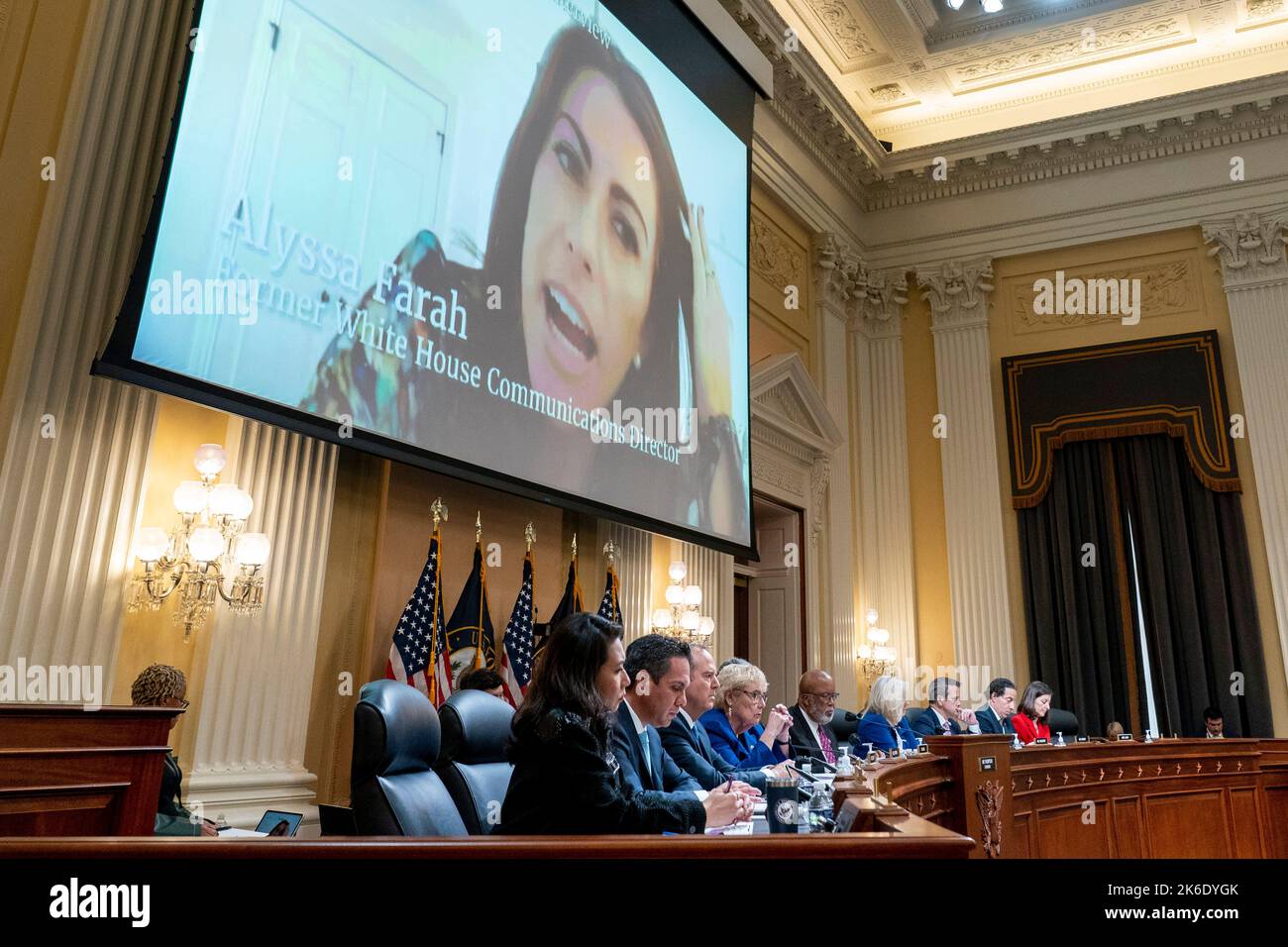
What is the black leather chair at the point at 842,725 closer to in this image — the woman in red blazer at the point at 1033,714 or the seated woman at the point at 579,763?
the woman in red blazer at the point at 1033,714

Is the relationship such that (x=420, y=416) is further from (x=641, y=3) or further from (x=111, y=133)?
(x=641, y=3)

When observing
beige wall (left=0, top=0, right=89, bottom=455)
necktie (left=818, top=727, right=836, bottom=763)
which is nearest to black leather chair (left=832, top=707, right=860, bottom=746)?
necktie (left=818, top=727, right=836, bottom=763)

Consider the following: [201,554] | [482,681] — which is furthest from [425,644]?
[201,554]

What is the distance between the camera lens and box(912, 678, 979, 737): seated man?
558 cm

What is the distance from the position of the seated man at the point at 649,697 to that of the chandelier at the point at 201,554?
5.56 ft

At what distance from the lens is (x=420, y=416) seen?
4.00 meters

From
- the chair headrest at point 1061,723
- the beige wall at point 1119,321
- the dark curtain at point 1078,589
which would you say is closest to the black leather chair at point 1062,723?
the chair headrest at point 1061,723

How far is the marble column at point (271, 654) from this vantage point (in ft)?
12.0

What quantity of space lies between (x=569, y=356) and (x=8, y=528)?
2.65 metres

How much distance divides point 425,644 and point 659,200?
123 inches

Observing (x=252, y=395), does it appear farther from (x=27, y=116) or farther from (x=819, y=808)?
(x=819, y=808)

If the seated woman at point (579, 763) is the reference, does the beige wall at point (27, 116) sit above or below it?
above

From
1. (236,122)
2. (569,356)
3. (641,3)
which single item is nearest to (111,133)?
(236,122)

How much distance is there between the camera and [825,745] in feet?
14.8
